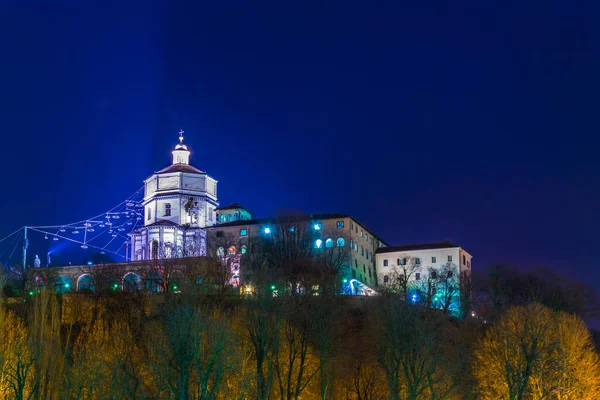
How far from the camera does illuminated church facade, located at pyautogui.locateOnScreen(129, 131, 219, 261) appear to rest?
106938 mm

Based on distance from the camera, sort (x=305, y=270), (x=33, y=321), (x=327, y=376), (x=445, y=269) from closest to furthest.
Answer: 1. (x=33, y=321)
2. (x=327, y=376)
3. (x=305, y=270)
4. (x=445, y=269)

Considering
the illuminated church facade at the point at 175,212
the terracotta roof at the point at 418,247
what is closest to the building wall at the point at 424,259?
the terracotta roof at the point at 418,247

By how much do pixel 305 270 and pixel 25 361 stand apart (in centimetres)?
3994

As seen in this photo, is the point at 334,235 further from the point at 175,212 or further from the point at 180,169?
the point at 180,169

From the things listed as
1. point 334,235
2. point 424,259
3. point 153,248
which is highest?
point 334,235

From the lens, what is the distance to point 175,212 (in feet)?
361

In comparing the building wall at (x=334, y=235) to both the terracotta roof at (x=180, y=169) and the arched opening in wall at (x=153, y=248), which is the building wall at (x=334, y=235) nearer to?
the arched opening in wall at (x=153, y=248)

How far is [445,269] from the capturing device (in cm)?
11012

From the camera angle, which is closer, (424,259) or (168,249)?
(168,249)

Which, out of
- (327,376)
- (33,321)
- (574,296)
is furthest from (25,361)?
(574,296)

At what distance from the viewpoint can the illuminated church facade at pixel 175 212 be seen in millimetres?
106938

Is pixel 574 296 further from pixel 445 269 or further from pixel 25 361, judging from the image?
pixel 25 361

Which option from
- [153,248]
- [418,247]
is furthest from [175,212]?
[418,247]

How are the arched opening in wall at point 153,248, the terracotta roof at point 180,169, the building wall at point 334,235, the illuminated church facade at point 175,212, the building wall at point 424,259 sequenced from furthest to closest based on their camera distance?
the terracotta roof at point 180,169
the building wall at point 424,259
the illuminated church facade at point 175,212
the arched opening in wall at point 153,248
the building wall at point 334,235
